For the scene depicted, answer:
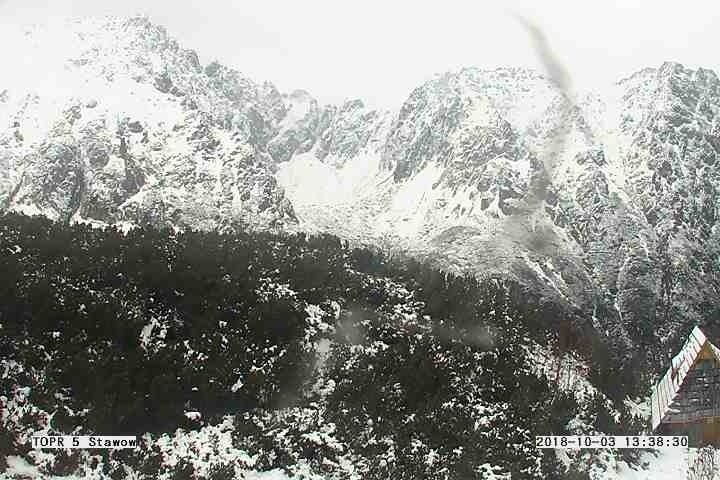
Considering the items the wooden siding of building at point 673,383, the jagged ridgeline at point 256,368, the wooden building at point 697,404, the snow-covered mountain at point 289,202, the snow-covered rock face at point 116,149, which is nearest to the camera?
the jagged ridgeline at point 256,368

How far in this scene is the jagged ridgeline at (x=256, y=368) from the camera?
33.6 m

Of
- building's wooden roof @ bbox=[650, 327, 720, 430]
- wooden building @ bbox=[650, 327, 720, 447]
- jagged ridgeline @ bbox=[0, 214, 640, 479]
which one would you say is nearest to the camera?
jagged ridgeline @ bbox=[0, 214, 640, 479]

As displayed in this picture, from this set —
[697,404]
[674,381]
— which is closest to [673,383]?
[674,381]

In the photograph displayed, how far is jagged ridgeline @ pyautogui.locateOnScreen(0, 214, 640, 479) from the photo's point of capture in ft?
110

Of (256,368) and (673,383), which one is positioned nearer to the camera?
(256,368)

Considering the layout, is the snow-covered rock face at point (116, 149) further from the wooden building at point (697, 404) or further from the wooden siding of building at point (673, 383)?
the wooden building at point (697, 404)

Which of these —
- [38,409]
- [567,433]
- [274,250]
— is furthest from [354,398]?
[274,250]

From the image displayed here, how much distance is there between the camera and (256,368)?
40438 mm

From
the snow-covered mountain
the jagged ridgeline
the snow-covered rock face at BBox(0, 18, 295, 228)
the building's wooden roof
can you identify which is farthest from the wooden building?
the snow-covered rock face at BBox(0, 18, 295, 228)

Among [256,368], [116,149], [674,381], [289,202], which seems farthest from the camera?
[289,202]

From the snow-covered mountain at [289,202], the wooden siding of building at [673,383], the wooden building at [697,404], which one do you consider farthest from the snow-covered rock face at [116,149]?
the wooden building at [697,404]

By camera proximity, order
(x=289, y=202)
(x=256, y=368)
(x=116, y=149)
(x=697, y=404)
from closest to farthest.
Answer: (x=256, y=368) < (x=697, y=404) < (x=116, y=149) < (x=289, y=202)

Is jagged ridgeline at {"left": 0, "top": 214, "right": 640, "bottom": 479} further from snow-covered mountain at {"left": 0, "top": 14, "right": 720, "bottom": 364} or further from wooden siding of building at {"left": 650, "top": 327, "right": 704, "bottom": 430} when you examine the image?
snow-covered mountain at {"left": 0, "top": 14, "right": 720, "bottom": 364}

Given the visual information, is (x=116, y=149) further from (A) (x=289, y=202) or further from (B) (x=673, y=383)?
(B) (x=673, y=383)
